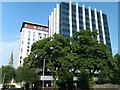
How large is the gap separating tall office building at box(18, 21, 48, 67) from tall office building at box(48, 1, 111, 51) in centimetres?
1326

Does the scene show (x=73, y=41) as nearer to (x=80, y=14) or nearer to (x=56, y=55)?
(x=56, y=55)

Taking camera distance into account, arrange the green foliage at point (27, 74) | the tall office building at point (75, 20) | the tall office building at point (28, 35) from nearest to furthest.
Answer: the green foliage at point (27, 74) → the tall office building at point (75, 20) → the tall office building at point (28, 35)

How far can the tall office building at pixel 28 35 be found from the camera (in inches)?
4186

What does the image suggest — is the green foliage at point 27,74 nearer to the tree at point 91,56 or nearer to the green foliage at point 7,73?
the tree at point 91,56

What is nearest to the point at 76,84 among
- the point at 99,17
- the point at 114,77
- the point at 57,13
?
the point at 114,77

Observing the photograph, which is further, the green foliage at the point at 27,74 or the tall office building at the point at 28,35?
the tall office building at the point at 28,35

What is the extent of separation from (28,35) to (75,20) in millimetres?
27881

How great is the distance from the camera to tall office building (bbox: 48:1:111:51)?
8888 centimetres

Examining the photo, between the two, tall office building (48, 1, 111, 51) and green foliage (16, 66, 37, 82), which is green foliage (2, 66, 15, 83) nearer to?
green foliage (16, 66, 37, 82)

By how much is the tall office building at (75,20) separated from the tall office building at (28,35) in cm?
1326

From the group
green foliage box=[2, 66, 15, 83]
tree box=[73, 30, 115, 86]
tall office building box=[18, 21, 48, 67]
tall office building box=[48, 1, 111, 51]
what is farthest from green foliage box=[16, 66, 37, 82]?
tall office building box=[18, 21, 48, 67]

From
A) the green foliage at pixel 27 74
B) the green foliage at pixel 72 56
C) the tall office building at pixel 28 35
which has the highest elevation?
the tall office building at pixel 28 35

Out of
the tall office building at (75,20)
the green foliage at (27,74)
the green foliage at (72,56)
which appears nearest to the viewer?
the green foliage at (72,56)

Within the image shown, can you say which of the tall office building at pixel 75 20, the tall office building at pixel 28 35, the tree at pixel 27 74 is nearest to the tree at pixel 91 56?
the tree at pixel 27 74
